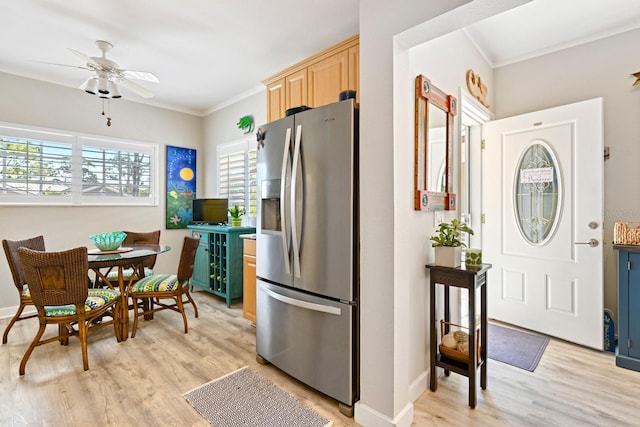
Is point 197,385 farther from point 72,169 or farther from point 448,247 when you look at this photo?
point 72,169

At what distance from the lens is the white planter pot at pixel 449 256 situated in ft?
6.61

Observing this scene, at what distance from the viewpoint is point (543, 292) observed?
294 centimetres

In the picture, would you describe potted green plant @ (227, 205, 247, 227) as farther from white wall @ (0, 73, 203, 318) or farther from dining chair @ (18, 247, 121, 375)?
dining chair @ (18, 247, 121, 375)

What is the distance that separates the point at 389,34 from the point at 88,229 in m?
4.34

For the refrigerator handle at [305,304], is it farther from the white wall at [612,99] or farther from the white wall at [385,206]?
the white wall at [612,99]

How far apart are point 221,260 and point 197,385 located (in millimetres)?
1962

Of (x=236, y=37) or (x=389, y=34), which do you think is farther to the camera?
(x=236, y=37)

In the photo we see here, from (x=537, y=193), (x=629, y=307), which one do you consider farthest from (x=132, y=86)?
(x=629, y=307)

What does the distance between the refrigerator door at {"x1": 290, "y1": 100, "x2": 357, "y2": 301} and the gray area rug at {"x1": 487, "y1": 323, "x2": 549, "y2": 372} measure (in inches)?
65.5

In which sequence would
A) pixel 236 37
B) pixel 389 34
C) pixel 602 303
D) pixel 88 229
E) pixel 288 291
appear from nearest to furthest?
1. pixel 389 34
2. pixel 288 291
3. pixel 602 303
4. pixel 236 37
5. pixel 88 229

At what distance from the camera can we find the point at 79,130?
399cm

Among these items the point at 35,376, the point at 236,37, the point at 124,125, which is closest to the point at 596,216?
the point at 236,37

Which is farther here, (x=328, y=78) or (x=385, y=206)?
(x=328, y=78)

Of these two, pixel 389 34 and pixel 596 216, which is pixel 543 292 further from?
pixel 389 34
